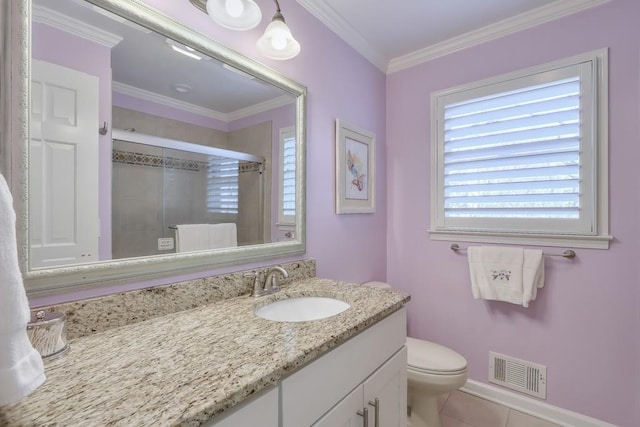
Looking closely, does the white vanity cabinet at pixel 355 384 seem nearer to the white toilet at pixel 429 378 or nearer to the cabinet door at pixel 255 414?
Answer: the cabinet door at pixel 255 414

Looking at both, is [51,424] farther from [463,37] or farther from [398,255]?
[463,37]

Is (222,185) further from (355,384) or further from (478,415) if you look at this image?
(478,415)

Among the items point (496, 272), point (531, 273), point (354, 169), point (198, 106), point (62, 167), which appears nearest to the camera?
point (62, 167)

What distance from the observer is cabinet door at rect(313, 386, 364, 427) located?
0.82 m

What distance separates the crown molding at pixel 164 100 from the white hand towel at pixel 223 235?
448 mm

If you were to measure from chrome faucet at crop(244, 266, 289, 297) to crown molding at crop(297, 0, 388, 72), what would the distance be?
4.48 ft

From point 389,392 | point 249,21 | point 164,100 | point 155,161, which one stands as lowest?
point 389,392

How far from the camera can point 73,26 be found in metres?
0.84

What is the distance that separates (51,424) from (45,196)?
578 millimetres

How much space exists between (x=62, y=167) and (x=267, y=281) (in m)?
0.79

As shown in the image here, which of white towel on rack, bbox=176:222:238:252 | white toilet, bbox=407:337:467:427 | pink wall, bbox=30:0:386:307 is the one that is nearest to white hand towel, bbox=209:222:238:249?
white towel on rack, bbox=176:222:238:252

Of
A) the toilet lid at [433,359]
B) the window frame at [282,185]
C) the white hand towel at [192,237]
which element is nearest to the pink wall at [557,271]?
the toilet lid at [433,359]

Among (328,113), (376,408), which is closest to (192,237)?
(376,408)

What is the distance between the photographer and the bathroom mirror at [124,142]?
2.51 ft
